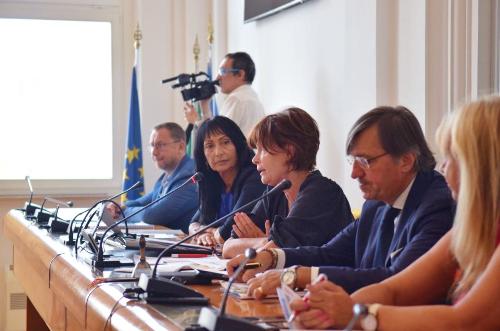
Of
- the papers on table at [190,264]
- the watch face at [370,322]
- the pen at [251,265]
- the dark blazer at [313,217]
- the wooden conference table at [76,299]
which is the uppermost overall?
the dark blazer at [313,217]

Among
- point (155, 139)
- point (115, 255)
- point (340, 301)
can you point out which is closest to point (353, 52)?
point (155, 139)

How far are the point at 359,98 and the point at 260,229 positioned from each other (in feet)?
4.69

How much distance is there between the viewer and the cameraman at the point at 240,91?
5.86 metres

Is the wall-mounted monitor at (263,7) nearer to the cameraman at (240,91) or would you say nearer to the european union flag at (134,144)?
the cameraman at (240,91)

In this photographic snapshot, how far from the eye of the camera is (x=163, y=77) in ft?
25.7

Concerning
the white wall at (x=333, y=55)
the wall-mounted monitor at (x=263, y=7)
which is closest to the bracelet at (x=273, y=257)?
the white wall at (x=333, y=55)

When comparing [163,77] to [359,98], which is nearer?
[359,98]

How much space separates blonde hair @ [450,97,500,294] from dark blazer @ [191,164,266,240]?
202cm

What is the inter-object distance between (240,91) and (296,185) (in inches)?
106

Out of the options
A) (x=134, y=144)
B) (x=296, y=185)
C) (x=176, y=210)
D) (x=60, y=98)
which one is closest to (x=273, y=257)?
(x=296, y=185)

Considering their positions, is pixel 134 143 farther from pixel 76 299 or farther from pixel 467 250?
pixel 467 250

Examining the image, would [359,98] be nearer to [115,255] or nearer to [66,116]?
[115,255]

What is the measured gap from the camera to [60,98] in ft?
26.1

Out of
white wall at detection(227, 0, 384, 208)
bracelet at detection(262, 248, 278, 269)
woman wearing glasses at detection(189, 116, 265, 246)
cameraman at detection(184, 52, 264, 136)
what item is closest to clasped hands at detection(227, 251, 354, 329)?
bracelet at detection(262, 248, 278, 269)
